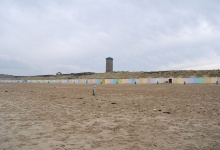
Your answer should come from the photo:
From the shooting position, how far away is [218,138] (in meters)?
6.15

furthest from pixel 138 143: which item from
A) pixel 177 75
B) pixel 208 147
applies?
pixel 177 75

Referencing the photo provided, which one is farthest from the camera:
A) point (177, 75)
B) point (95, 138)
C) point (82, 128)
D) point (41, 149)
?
point (177, 75)

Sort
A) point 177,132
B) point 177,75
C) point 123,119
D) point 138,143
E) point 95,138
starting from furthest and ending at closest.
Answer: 1. point 177,75
2. point 123,119
3. point 177,132
4. point 95,138
5. point 138,143

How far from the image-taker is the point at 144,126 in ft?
25.2

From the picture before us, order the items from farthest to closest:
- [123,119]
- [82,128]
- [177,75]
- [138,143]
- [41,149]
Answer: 1. [177,75]
2. [123,119]
3. [82,128]
4. [138,143]
5. [41,149]

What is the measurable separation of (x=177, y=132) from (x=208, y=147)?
1.49 metres

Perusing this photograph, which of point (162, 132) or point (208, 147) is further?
point (162, 132)

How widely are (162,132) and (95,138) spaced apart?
2182 millimetres

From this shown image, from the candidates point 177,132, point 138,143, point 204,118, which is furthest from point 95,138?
point 204,118

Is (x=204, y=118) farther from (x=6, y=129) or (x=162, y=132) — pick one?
(x=6, y=129)

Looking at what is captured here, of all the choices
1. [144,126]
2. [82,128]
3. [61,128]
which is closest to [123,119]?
[144,126]

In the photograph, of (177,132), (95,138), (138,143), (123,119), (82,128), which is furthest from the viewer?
(123,119)

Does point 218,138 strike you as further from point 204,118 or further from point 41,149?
point 41,149

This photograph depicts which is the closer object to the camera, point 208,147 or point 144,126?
point 208,147
